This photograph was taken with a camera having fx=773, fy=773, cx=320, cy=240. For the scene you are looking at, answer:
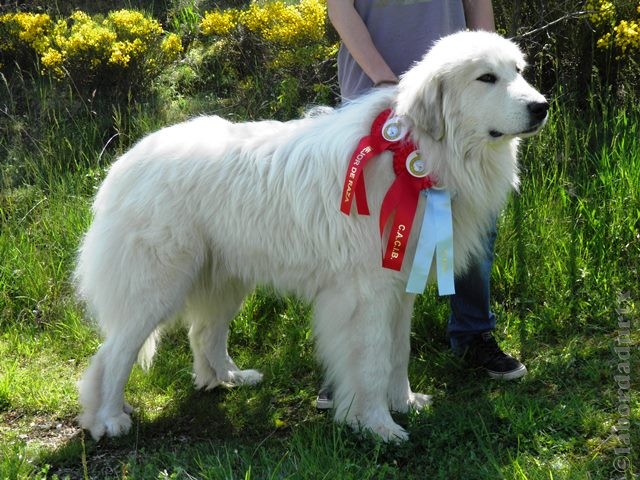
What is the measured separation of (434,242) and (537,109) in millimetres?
673

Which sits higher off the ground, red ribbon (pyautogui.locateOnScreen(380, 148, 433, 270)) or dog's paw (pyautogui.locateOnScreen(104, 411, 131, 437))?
red ribbon (pyautogui.locateOnScreen(380, 148, 433, 270))

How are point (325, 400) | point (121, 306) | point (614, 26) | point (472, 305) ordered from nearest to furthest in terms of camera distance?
point (121, 306), point (325, 400), point (472, 305), point (614, 26)

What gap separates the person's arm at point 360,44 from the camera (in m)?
3.44

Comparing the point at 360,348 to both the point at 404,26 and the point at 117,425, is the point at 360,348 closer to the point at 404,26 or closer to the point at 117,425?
the point at 117,425

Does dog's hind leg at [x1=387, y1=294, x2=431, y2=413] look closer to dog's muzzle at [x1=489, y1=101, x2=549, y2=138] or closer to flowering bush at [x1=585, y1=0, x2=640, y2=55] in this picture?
dog's muzzle at [x1=489, y1=101, x2=549, y2=138]

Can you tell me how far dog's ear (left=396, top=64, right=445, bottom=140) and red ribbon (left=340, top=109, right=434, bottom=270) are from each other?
11 cm

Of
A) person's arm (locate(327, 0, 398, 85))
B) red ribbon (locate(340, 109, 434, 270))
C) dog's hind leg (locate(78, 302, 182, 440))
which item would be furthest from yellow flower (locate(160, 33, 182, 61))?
red ribbon (locate(340, 109, 434, 270))

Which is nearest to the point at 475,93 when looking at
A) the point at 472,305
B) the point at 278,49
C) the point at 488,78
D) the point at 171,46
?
the point at 488,78

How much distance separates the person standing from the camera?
11.4 feet

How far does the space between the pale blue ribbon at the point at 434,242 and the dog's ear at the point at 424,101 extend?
265 mm

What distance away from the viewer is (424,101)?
123 inches

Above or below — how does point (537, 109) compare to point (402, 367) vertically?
above

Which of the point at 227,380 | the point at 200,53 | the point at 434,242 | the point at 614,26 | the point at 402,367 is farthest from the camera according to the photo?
the point at 200,53

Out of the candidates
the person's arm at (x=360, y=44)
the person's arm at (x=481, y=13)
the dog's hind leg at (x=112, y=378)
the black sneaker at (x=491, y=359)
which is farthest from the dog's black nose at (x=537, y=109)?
the dog's hind leg at (x=112, y=378)
